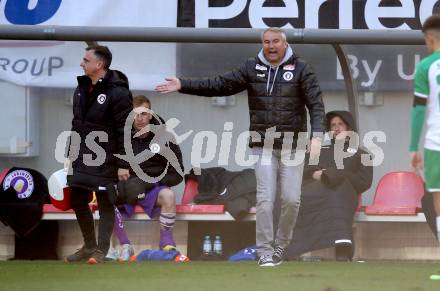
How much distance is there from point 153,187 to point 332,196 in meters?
1.41

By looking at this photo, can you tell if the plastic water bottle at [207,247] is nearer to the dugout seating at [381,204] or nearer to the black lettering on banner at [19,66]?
the dugout seating at [381,204]

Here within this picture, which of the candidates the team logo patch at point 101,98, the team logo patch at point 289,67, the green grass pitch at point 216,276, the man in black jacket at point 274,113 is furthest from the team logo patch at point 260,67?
the green grass pitch at point 216,276

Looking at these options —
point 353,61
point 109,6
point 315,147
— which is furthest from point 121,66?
point 315,147

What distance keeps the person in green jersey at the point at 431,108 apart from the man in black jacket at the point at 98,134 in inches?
98.9

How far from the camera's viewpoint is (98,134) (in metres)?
8.95

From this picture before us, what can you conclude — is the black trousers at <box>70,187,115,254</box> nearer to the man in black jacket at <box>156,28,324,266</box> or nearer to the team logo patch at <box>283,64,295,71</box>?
the man in black jacket at <box>156,28,324,266</box>

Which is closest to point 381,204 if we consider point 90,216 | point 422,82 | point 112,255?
point 112,255

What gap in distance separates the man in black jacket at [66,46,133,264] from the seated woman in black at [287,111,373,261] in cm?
160

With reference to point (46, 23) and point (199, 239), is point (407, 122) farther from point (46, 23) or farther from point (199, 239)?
point (46, 23)

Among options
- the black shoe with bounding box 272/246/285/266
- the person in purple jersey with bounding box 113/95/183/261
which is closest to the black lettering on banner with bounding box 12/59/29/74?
the person in purple jersey with bounding box 113/95/183/261

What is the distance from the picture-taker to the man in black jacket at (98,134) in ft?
29.3

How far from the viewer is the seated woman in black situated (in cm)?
966

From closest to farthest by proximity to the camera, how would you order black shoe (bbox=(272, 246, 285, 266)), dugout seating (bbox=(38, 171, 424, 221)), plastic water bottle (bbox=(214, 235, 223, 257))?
black shoe (bbox=(272, 246, 285, 266)) < dugout seating (bbox=(38, 171, 424, 221)) < plastic water bottle (bbox=(214, 235, 223, 257))

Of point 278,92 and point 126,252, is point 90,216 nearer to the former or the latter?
point 126,252
